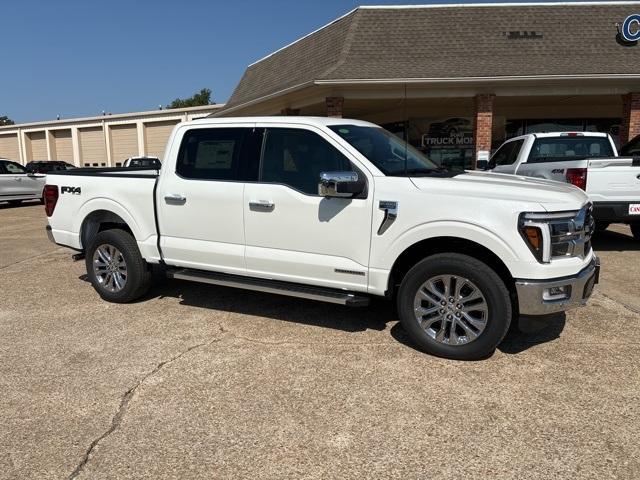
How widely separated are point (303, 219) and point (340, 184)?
1.85 feet

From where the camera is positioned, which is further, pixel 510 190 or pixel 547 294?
pixel 510 190

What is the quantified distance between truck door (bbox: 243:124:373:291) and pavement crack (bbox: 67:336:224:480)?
0.95 m

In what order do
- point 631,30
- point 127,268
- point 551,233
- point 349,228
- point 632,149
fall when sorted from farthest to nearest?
point 631,30, point 632,149, point 127,268, point 349,228, point 551,233

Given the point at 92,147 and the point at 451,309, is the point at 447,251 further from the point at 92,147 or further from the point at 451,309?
the point at 92,147

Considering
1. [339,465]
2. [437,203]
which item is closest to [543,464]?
[339,465]

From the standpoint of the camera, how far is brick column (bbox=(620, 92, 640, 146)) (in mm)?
14281

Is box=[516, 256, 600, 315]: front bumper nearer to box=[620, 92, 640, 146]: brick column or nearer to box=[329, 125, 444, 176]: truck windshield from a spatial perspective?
box=[329, 125, 444, 176]: truck windshield

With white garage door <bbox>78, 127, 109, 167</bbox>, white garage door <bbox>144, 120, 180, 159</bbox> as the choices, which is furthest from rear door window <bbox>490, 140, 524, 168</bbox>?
white garage door <bbox>78, 127, 109, 167</bbox>

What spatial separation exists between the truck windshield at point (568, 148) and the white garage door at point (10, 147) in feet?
156

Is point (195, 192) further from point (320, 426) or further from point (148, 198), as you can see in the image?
point (320, 426)

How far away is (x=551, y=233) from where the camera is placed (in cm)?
368

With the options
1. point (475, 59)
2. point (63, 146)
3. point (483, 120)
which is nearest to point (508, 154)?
point (483, 120)

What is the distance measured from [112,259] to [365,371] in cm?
325

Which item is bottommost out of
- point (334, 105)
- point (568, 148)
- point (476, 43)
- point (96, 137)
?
point (568, 148)
